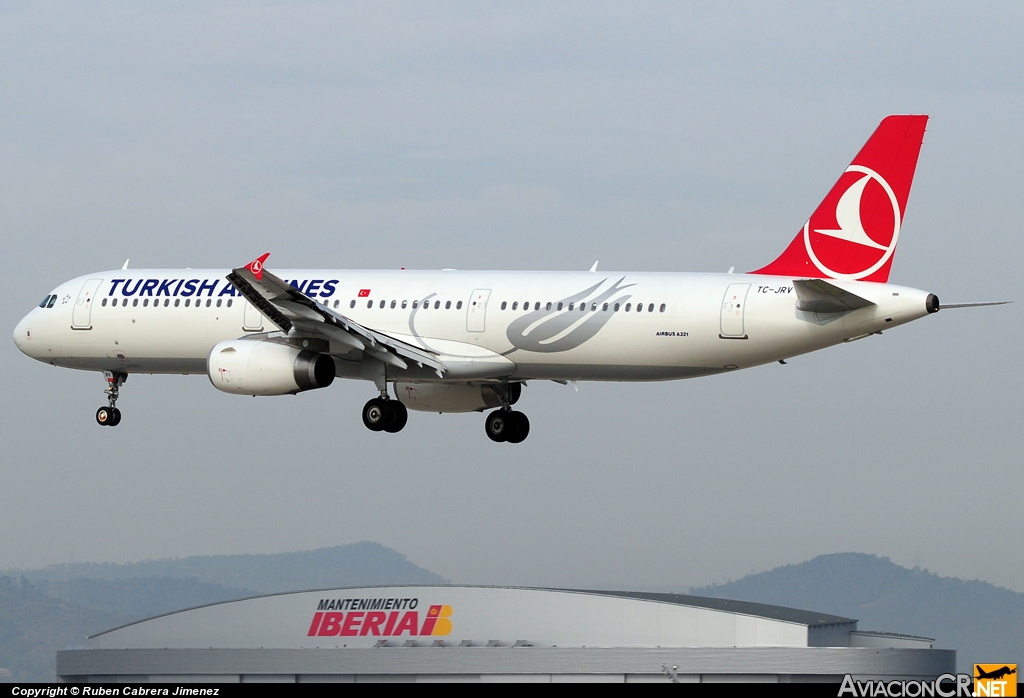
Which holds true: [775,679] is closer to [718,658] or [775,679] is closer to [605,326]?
[718,658]

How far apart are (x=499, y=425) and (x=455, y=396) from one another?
1643 millimetres

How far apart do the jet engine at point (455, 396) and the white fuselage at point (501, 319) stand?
3228 millimetres

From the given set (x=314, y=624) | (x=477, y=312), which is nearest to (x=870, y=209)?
(x=477, y=312)

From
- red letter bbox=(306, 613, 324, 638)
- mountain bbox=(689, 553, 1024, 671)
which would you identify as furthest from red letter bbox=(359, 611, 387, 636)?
mountain bbox=(689, 553, 1024, 671)

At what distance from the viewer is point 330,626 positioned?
58.2 meters

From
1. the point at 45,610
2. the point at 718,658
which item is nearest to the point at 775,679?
the point at 718,658

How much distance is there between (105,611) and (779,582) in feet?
256

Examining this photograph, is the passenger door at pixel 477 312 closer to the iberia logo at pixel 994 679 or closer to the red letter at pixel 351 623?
the iberia logo at pixel 994 679

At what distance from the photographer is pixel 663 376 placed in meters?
41.3

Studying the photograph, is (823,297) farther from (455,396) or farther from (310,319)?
(310,319)

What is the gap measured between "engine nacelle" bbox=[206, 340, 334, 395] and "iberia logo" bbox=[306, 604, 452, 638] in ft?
59.4

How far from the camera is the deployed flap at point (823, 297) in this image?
3747 cm

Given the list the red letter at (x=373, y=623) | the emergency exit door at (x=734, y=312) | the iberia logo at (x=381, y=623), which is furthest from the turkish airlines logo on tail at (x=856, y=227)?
the red letter at (x=373, y=623)

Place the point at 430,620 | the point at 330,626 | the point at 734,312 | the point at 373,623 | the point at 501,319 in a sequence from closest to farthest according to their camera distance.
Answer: the point at 734,312
the point at 501,319
the point at 430,620
the point at 330,626
the point at 373,623
